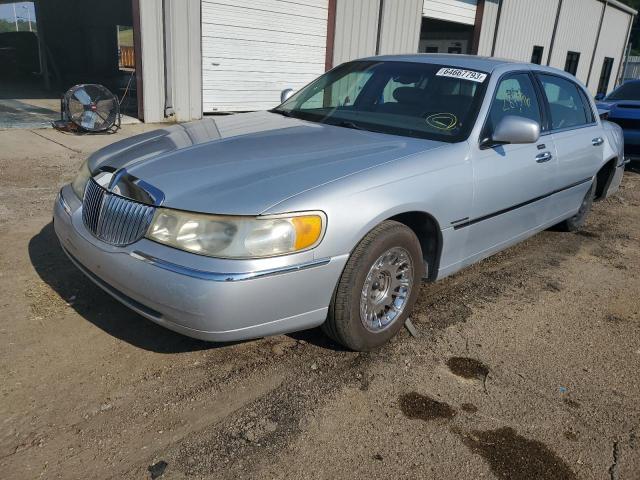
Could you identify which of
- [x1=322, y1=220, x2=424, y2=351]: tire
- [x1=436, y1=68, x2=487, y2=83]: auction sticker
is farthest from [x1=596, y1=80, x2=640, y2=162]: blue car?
[x1=322, y1=220, x2=424, y2=351]: tire

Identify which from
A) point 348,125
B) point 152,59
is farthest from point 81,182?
point 152,59

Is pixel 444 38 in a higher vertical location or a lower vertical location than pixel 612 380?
higher

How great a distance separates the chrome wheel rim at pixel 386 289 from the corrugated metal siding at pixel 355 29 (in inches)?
415

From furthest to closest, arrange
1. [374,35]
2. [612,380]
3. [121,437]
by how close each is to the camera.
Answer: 1. [374,35]
2. [612,380]
3. [121,437]

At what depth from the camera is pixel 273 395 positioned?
108 inches

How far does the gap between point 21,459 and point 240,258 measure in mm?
1205

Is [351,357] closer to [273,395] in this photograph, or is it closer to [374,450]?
[273,395]

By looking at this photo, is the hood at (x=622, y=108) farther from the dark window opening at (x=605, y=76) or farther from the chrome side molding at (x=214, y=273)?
the dark window opening at (x=605, y=76)

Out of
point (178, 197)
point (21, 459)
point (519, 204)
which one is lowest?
point (21, 459)

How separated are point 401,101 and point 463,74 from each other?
1.54ft

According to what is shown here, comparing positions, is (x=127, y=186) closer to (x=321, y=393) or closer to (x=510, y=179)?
(x=321, y=393)

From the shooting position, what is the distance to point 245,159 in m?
3.00

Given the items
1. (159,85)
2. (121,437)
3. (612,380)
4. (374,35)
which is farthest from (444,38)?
(121,437)

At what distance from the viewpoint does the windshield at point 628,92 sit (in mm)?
10367
